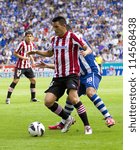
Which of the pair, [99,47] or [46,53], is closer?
[46,53]

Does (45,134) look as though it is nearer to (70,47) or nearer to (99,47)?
(70,47)

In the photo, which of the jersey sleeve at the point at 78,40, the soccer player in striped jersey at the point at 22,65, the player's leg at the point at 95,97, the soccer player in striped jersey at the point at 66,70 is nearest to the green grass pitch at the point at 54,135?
the player's leg at the point at 95,97

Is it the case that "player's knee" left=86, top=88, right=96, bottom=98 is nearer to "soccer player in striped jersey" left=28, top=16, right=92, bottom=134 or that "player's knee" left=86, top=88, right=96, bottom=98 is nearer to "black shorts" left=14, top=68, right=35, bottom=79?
→ "soccer player in striped jersey" left=28, top=16, right=92, bottom=134

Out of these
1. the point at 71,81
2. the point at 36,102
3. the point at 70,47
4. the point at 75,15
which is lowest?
the point at 36,102

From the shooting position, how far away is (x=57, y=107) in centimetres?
937

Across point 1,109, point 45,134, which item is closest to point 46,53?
point 45,134

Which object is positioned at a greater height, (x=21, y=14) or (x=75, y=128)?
(x=21, y=14)

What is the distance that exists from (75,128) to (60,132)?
73 centimetres

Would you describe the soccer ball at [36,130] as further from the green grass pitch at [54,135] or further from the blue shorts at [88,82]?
the blue shorts at [88,82]

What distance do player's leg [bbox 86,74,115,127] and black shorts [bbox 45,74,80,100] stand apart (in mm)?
731

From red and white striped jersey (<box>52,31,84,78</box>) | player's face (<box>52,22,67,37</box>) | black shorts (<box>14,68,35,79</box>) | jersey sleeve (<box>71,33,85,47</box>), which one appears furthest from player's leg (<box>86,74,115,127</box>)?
black shorts (<box>14,68,35,79</box>)

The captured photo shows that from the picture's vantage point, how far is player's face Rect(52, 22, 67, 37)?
349 inches

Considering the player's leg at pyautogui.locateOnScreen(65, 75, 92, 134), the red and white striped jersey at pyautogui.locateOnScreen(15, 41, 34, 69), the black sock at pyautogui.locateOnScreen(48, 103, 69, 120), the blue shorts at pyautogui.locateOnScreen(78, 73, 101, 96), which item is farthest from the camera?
the red and white striped jersey at pyautogui.locateOnScreen(15, 41, 34, 69)

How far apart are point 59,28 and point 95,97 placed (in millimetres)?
1624
